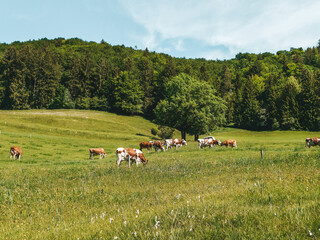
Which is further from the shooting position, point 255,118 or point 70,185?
point 255,118

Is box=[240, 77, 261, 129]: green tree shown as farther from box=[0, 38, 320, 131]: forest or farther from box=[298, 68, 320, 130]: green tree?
box=[298, 68, 320, 130]: green tree

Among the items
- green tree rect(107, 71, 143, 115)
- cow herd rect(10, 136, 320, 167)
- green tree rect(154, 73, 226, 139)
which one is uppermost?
green tree rect(107, 71, 143, 115)

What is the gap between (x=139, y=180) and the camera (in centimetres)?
1038

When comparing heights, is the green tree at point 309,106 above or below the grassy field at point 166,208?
above

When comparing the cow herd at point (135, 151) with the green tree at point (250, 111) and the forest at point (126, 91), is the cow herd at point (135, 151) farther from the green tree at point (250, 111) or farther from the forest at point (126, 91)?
the green tree at point (250, 111)

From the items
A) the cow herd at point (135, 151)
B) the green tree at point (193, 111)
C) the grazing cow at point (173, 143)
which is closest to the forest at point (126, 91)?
the green tree at point (193, 111)

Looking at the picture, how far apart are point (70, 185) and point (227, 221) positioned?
7.96m

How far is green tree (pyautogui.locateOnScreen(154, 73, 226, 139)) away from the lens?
51.1 metres

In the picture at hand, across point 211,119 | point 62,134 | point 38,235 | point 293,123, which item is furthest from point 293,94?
point 38,235

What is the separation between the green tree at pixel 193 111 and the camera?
51.1 meters

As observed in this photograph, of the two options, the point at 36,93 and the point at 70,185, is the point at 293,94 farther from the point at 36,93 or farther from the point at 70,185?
the point at 36,93

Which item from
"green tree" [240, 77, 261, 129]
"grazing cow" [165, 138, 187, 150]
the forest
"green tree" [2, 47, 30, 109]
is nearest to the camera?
"grazing cow" [165, 138, 187, 150]

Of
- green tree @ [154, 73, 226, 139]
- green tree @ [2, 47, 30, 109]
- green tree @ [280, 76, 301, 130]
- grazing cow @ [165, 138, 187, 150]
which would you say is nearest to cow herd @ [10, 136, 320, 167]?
grazing cow @ [165, 138, 187, 150]

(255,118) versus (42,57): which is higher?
(42,57)
